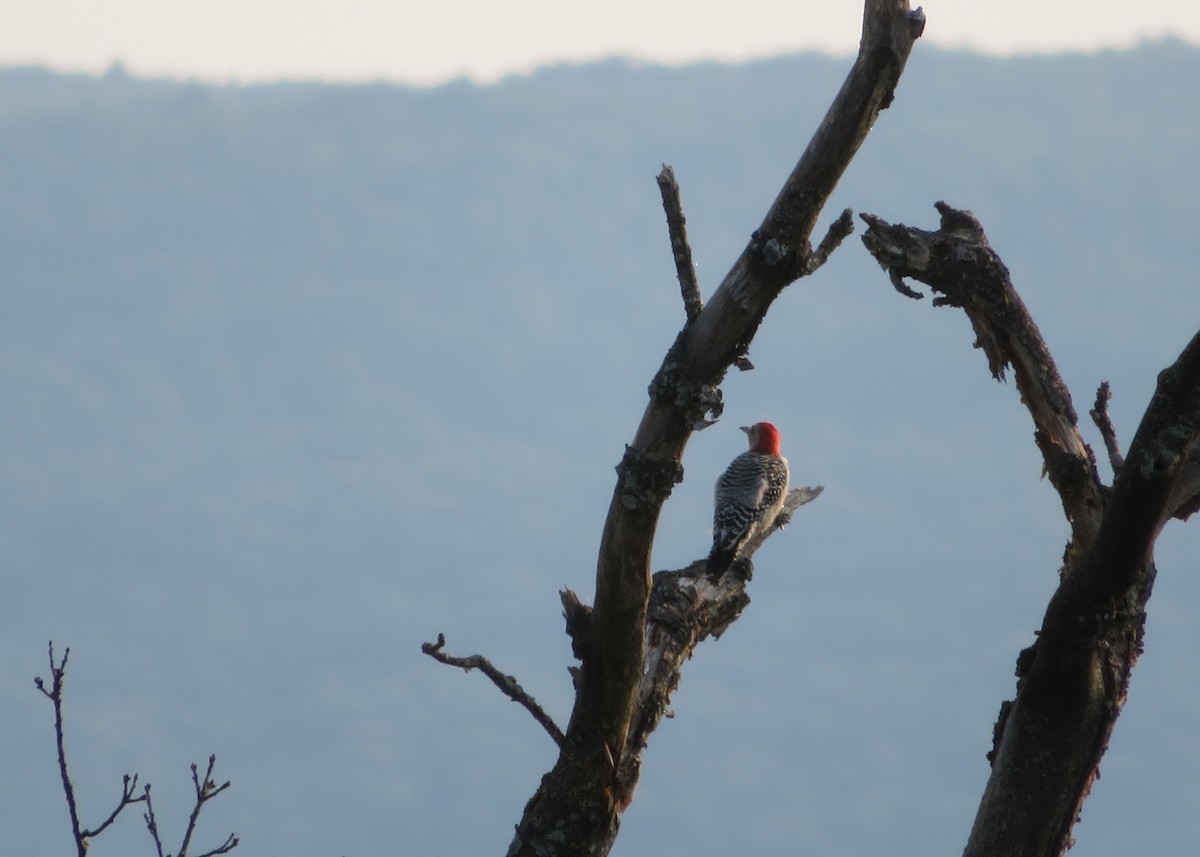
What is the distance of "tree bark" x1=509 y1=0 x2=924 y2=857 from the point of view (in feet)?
12.6

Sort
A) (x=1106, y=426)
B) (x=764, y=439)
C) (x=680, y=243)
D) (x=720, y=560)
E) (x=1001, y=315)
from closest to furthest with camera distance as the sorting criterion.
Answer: (x=680, y=243) → (x=1106, y=426) → (x=1001, y=315) → (x=720, y=560) → (x=764, y=439)

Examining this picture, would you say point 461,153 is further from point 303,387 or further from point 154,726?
point 154,726

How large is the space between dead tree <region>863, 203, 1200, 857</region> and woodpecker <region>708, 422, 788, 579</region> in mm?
2712

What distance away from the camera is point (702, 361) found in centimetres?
399

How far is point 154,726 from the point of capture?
87.6 meters

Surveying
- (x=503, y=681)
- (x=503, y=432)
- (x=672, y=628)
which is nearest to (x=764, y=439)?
(x=672, y=628)

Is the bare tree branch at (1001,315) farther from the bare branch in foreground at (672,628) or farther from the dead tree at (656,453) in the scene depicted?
the bare branch in foreground at (672,628)

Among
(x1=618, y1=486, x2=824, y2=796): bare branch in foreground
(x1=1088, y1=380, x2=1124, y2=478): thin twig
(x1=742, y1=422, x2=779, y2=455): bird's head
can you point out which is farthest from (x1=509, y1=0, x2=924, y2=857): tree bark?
(x1=742, y1=422, x2=779, y2=455): bird's head

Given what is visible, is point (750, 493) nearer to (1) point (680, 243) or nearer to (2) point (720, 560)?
(2) point (720, 560)

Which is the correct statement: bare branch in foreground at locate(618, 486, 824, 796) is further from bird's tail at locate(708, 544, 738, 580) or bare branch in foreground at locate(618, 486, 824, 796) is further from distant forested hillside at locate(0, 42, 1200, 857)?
distant forested hillside at locate(0, 42, 1200, 857)

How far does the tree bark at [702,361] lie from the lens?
3842 mm

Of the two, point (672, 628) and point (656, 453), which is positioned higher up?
point (672, 628)

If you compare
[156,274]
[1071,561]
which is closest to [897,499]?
[156,274]

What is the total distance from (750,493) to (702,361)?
6884 mm
